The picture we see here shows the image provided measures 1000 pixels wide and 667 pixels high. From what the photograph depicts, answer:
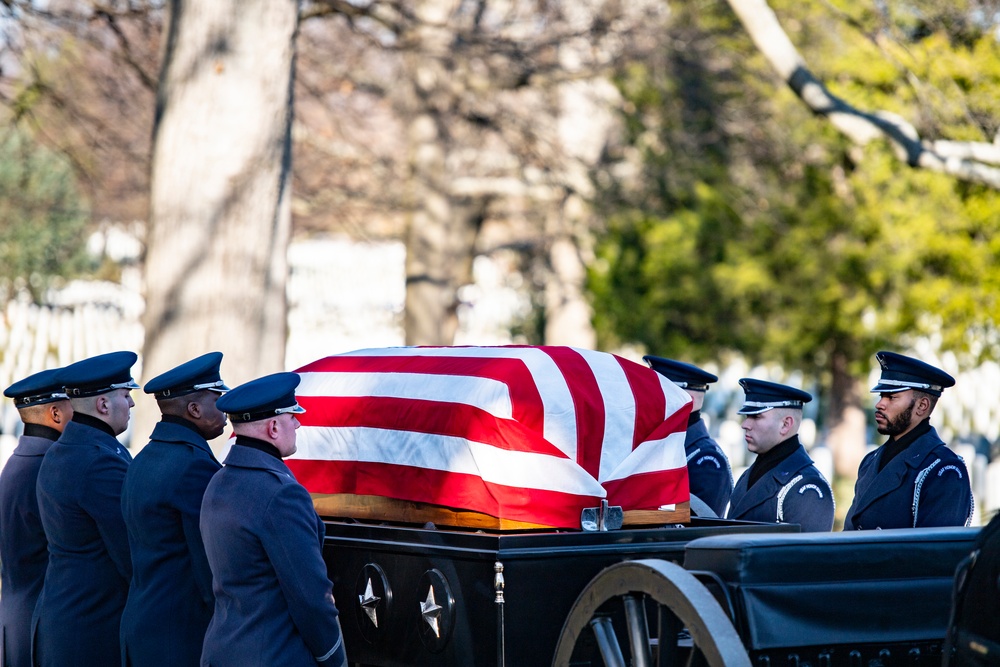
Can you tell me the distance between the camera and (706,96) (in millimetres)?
14586

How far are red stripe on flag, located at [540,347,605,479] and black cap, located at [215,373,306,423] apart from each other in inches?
38.5

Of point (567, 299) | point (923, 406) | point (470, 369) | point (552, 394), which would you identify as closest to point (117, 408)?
point (470, 369)

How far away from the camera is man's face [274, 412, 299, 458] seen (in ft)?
12.5

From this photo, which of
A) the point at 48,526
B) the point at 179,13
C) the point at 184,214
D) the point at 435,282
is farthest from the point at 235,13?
the point at 435,282

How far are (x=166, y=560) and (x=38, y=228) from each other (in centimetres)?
1834

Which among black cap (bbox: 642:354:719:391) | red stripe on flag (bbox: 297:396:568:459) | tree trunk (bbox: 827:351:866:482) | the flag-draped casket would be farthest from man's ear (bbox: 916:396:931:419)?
tree trunk (bbox: 827:351:866:482)

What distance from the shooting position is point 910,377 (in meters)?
4.97

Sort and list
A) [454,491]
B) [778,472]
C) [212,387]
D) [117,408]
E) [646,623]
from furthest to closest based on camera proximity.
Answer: [778,472]
[117,408]
[212,387]
[454,491]
[646,623]

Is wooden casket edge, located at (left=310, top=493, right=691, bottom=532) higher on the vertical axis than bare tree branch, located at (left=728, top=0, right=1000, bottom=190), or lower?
lower

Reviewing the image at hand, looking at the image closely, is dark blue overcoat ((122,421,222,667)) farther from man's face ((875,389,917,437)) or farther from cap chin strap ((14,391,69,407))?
man's face ((875,389,917,437))

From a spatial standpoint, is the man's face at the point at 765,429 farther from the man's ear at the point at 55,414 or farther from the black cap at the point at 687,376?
the man's ear at the point at 55,414

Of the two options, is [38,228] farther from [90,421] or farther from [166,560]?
[166,560]

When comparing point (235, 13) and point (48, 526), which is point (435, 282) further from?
point (48, 526)

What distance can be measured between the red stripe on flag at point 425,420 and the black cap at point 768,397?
64.9 inches
